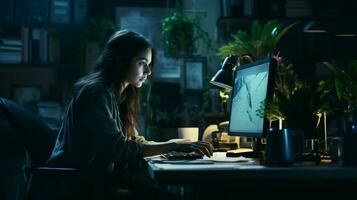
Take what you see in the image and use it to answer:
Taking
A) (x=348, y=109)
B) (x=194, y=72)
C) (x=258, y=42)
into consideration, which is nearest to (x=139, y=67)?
(x=348, y=109)

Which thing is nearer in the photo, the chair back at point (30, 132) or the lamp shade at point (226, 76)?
the chair back at point (30, 132)

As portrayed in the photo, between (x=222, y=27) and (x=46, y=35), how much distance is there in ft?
4.35

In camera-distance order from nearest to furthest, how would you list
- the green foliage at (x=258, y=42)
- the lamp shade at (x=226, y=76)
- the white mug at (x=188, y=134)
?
the lamp shade at (x=226, y=76) < the white mug at (x=188, y=134) < the green foliage at (x=258, y=42)

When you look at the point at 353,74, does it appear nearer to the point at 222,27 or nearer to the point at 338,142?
the point at 338,142

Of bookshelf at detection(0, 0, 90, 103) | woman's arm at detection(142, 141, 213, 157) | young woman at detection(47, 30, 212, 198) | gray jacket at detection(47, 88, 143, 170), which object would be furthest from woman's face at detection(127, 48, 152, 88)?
bookshelf at detection(0, 0, 90, 103)

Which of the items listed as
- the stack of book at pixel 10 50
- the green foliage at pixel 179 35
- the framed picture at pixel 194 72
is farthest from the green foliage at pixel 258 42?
the stack of book at pixel 10 50

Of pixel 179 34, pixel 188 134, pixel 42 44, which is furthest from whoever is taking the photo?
pixel 42 44

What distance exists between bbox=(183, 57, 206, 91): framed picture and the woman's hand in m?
2.01

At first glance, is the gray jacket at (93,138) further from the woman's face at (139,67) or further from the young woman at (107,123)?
the woman's face at (139,67)

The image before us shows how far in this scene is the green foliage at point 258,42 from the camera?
3.41 m

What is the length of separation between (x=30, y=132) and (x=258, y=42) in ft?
6.11

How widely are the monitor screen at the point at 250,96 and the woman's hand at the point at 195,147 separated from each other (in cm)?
16

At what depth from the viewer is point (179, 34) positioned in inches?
147

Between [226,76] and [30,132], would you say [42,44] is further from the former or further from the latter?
[30,132]
